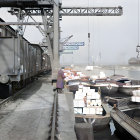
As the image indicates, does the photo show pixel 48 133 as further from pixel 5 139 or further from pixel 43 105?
pixel 43 105

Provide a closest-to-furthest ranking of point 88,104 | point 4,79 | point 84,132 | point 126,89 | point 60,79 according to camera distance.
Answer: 1. point 84,132
2. point 4,79
3. point 60,79
4. point 88,104
5. point 126,89

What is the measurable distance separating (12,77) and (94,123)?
8342 mm

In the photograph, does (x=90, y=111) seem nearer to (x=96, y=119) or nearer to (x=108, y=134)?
(x=96, y=119)

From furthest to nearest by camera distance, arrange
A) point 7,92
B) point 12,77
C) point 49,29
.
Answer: point 49,29
point 7,92
point 12,77

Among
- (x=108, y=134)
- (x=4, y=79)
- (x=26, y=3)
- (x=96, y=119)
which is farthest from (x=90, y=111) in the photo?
(x=26, y=3)

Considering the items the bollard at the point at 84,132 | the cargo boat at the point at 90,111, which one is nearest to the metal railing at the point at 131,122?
the cargo boat at the point at 90,111

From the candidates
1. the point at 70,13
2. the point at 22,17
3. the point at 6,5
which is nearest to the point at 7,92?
the point at 6,5

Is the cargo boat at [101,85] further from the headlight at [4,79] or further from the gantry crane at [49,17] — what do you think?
the headlight at [4,79]

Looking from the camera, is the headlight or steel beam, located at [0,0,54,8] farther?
steel beam, located at [0,0,54,8]

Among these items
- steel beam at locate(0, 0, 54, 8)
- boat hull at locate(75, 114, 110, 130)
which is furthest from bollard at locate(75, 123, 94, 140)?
steel beam at locate(0, 0, 54, 8)

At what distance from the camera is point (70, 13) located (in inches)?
1232

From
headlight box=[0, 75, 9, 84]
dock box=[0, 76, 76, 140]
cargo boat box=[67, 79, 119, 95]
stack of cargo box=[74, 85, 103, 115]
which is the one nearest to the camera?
dock box=[0, 76, 76, 140]

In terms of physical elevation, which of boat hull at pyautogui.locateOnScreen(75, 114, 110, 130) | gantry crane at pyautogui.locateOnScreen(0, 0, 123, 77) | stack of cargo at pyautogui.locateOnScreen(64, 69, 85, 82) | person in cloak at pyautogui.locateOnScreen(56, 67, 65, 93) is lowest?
boat hull at pyautogui.locateOnScreen(75, 114, 110, 130)

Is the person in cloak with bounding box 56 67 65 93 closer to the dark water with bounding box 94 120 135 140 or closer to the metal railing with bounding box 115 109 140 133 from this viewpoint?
the metal railing with bounding box 115 109 140 133
